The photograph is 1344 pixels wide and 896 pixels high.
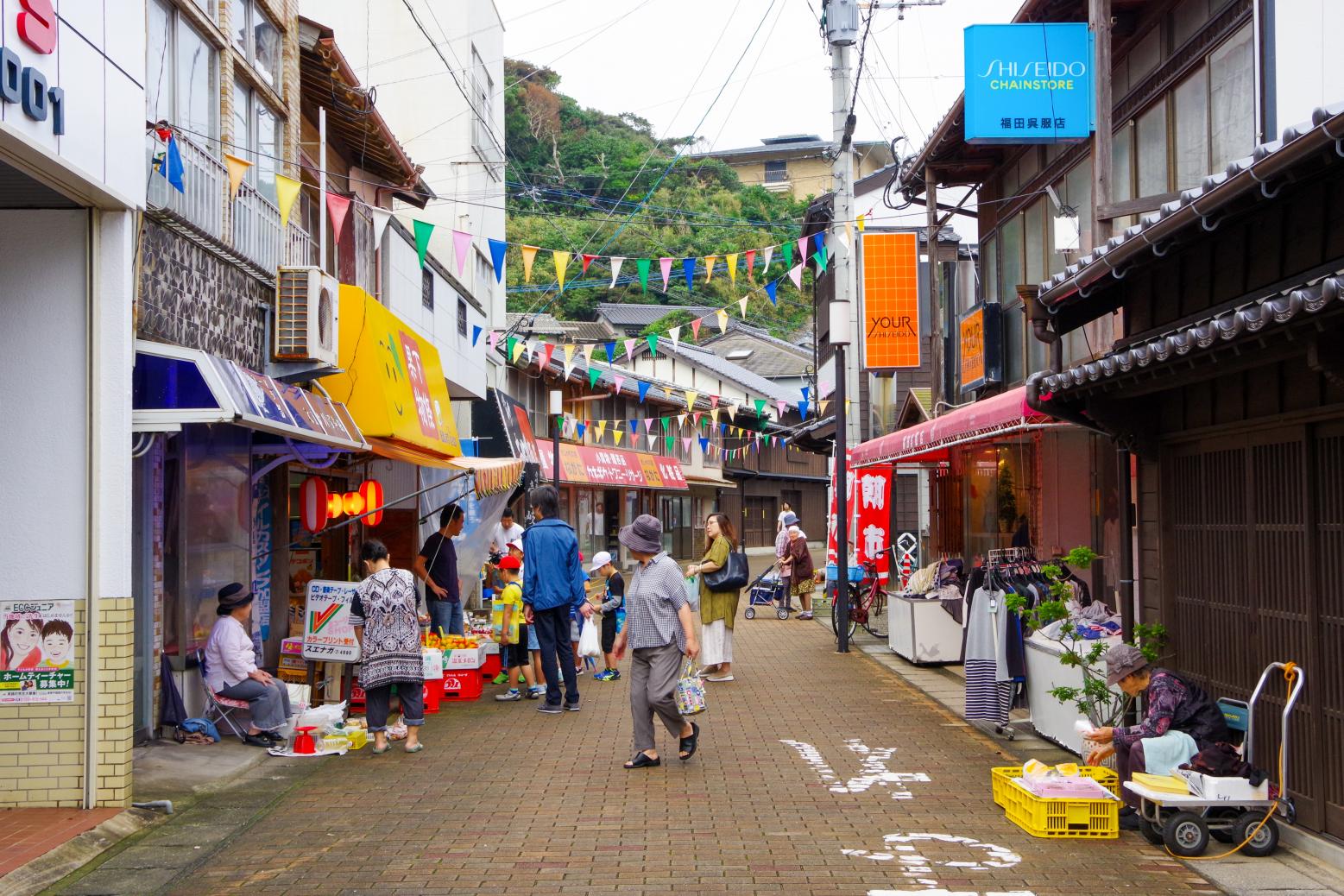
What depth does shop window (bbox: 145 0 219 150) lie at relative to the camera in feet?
32.8

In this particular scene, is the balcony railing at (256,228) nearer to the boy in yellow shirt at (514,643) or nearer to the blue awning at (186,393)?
the blue awning at (186,393)

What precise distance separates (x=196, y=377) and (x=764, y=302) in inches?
2082

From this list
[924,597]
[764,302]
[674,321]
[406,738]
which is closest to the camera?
[406,738]

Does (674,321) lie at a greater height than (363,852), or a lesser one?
greater

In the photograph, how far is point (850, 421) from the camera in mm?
23812

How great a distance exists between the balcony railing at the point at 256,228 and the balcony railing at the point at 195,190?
31cm

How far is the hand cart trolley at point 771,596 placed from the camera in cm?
2358

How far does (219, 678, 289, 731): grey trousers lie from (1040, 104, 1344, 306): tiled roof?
681 cm

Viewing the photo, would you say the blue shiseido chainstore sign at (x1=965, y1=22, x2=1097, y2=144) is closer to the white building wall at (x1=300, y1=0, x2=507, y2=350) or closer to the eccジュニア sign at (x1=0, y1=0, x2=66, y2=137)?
the eccジュニア sign at (x1=0, y1=0, x2=66, y2=137)

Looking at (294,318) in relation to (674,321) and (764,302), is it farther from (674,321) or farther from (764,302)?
(764,302)

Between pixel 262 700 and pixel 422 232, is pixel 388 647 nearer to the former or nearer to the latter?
pixel 262 700

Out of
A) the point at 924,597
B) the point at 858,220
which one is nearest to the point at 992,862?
the point at 924,597

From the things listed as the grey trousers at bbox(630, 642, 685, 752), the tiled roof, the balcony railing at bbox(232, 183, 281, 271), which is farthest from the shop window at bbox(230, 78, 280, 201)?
the tiled roof

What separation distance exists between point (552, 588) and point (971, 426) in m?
4.30
